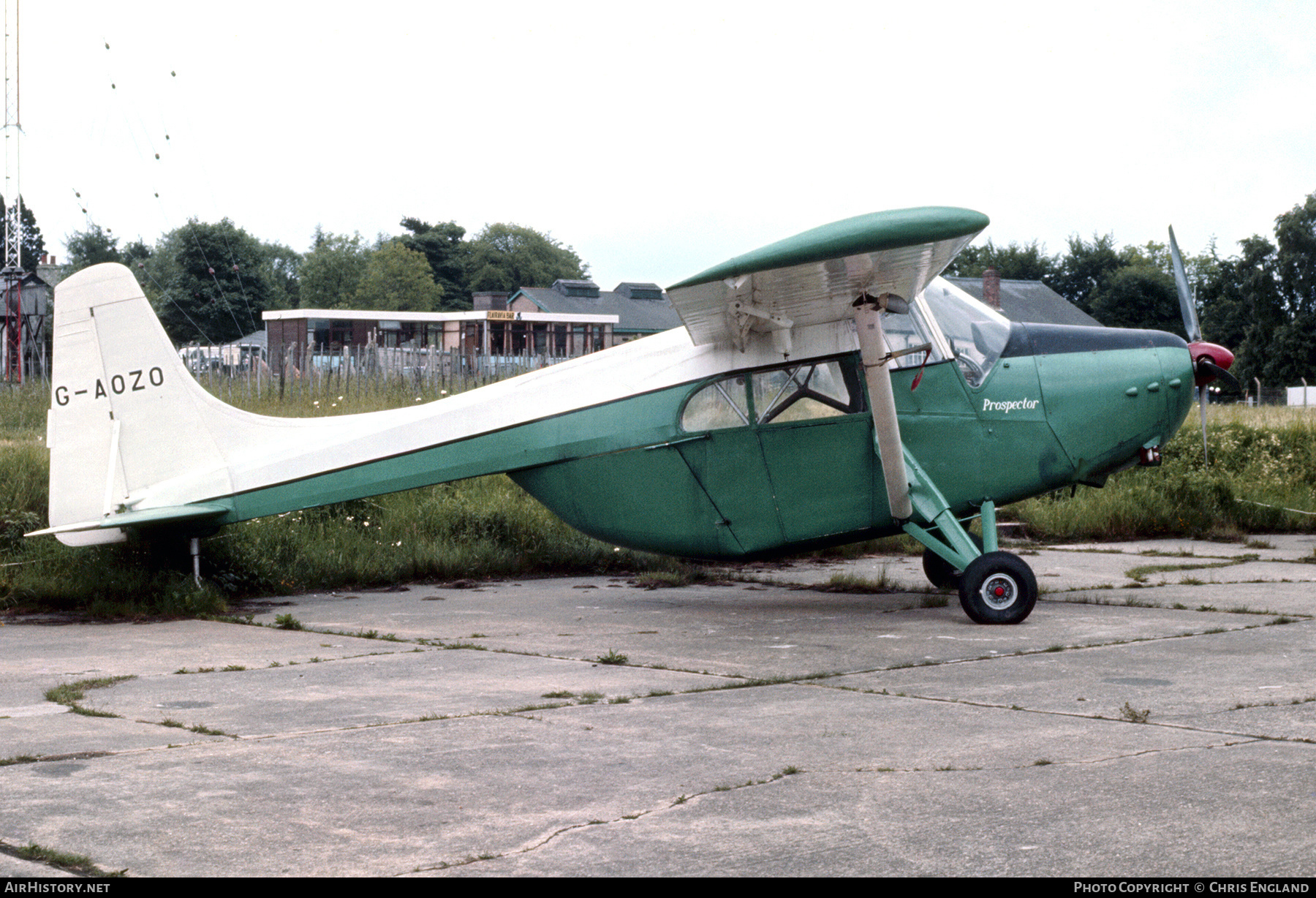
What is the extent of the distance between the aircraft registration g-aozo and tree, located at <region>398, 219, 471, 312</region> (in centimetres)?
8703

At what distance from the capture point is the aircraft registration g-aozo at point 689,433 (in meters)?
8.36

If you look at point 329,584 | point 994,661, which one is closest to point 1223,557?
point 994,661

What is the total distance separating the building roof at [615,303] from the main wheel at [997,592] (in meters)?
62.5

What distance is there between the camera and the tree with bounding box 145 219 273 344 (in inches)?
2766

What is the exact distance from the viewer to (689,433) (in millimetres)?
8477

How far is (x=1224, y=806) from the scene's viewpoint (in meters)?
3.50

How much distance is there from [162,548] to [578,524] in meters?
3.18

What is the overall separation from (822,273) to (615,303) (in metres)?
71.9

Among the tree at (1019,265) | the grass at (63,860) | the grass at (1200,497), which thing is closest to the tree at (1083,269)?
the tree at (1019,265)

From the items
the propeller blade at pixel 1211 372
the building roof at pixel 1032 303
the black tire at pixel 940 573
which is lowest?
the black tire at pixel 940 573

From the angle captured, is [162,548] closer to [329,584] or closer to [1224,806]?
[329,584]

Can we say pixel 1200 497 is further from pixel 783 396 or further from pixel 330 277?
pixel 330 277

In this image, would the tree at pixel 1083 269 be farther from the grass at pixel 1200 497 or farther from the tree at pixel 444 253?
the grass at pixel 1200 497

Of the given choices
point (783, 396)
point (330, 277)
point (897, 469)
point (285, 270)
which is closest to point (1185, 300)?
point (897, 469)
